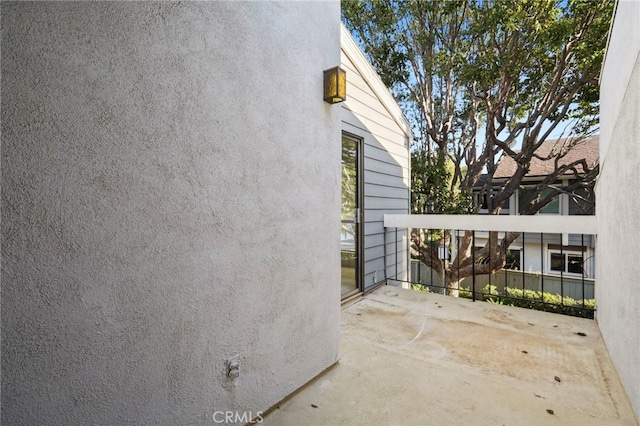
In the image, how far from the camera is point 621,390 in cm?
191

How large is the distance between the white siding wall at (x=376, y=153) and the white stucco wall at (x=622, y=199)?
7.42ft

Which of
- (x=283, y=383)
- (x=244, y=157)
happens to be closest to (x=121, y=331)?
(x=244, y=157)

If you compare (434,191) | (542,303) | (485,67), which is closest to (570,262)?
(434,191)

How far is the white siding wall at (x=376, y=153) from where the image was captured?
3.89 m

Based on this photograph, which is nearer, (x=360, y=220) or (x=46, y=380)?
(x=46, y=380)

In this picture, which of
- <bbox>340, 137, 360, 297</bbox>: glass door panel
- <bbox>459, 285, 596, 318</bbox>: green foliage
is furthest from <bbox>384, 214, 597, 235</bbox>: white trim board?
<bbox>340, 137, 360, 297</bbox>: glass door panel

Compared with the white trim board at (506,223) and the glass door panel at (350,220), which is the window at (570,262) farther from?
the glass door panel at (350,220)

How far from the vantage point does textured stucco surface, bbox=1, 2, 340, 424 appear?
95 centimetres

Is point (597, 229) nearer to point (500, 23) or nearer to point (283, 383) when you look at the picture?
point (283, 383)

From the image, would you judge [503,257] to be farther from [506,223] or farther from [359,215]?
[359,215]

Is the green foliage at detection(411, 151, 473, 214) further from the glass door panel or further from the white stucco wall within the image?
the white stucco wall

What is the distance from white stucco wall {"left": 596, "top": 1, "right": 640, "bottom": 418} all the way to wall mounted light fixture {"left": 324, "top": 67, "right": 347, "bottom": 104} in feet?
4.82

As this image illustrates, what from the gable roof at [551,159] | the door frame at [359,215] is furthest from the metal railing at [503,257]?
the gable roof at [551,159]

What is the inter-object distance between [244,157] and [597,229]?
10.3 feet
